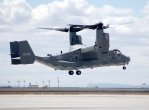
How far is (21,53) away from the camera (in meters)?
94.2

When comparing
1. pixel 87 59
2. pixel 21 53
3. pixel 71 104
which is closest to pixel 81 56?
pixel 87 59

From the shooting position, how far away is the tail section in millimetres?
93188

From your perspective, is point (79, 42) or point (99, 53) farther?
point (79, 42)

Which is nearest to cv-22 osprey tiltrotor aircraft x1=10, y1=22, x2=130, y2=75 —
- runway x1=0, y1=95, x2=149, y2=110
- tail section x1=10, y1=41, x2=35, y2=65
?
tail section x1=10, y1=41, x2=35, y2=65

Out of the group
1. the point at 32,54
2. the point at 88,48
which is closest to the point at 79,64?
the point at 88,48

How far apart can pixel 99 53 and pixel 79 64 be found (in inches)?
194

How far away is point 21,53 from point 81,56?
12614 mm

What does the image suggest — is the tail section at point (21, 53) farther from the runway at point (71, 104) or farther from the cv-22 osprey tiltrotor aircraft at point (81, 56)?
the runway at point (71, 104)

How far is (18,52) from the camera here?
311ft

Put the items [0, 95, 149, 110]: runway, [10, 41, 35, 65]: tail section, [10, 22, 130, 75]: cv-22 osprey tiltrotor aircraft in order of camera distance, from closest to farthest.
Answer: [0, 95, 149, 110]: runway → [10, 22, 130, 75]: cv-22 osprey tiltrotor aircraft → [10, 41, 35, 65]: tail section

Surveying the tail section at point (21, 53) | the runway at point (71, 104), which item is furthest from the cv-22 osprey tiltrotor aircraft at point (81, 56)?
the runway at point (71, 104)

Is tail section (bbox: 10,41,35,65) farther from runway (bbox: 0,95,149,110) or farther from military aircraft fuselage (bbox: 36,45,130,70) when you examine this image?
runway (bbox: 0,95,149,110)

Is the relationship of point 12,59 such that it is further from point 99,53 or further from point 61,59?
point 99,53

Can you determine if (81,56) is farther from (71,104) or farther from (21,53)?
(71,104)
